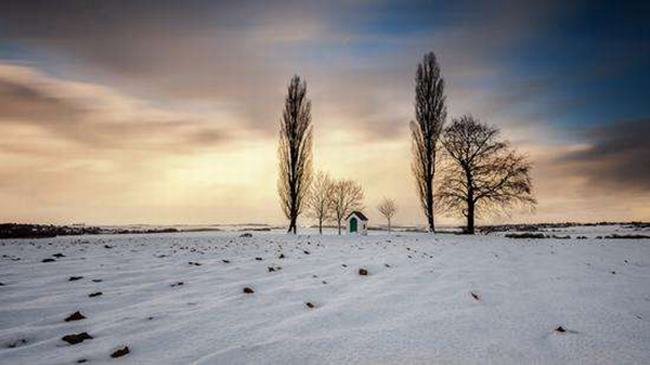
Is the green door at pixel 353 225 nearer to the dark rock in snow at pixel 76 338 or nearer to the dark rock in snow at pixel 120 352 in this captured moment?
the dark rock in snow at pixel 76 338

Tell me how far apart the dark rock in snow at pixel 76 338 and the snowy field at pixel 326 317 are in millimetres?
34

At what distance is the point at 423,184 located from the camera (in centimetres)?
2850

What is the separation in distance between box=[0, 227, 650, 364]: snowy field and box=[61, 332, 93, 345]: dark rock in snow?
3 cm

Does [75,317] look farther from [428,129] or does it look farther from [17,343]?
[428,129]

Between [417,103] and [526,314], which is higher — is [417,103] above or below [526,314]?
above

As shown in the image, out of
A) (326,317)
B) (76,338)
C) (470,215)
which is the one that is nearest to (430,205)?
(470,215)

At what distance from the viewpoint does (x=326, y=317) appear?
334cm

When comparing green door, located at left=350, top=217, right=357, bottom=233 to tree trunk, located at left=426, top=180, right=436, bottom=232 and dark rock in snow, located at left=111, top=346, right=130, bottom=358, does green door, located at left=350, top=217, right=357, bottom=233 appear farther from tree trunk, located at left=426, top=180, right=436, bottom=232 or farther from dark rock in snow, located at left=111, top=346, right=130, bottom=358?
dark rock in snow, located at left=111, top=346, right=130, bottom=358

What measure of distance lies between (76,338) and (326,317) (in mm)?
1998

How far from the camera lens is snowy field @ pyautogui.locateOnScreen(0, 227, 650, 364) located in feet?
8.34

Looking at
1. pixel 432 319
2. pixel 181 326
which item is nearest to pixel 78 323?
pixel 181 326

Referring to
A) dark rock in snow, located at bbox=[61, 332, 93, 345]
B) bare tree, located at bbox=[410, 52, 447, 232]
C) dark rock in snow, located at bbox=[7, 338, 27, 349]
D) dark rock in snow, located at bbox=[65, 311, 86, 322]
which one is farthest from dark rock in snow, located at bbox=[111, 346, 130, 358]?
bare tree, located at bbox=[410, 52, 447, 232]

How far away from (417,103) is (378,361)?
92.3ft

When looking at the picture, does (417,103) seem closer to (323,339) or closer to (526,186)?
(526,186)
